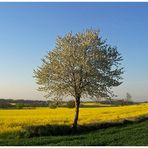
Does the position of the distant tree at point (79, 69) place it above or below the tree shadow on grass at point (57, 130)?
above

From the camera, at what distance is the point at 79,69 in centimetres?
4047

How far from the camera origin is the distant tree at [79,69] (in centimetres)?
4031

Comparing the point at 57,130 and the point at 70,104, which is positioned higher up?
the point at 70,104

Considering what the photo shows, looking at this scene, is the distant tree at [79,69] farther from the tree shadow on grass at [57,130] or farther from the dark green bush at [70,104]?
the dark green bush at [70,104]

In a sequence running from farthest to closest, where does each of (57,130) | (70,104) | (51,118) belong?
(70,104) → (51,118) → (57,130)

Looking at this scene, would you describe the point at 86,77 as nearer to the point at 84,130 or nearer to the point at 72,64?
the point at 72,64

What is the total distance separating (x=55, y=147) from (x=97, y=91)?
17.9m

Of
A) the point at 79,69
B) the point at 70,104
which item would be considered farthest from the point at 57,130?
the point at 70,104

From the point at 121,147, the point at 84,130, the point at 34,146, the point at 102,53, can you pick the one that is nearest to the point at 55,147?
the point at 34,146

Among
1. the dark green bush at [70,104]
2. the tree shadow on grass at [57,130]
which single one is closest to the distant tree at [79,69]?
the tree shadow on grass at [57,130]

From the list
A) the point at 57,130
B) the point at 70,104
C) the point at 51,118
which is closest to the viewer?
the point at 57,130

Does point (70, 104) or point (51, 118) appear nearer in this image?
point (51, 118)

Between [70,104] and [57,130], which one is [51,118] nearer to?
[57,130]

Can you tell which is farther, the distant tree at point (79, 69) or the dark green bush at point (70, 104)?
the dark green bush at point (70, 104)
